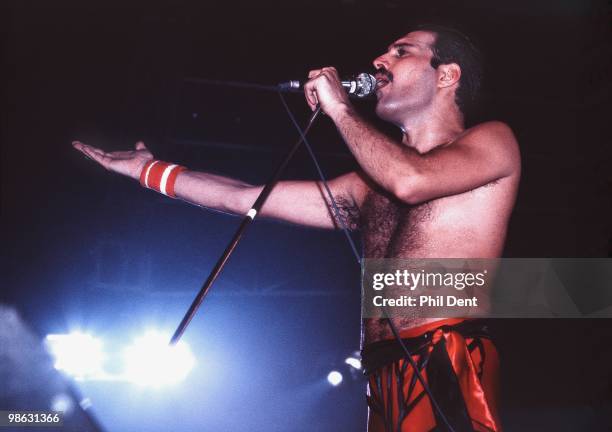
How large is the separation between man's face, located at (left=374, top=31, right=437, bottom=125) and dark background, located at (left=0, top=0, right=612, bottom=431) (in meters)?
1.09

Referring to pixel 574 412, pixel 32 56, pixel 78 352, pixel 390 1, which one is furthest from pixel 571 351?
pixel 32 56

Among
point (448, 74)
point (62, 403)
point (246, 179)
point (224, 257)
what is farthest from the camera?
point (246, 179)

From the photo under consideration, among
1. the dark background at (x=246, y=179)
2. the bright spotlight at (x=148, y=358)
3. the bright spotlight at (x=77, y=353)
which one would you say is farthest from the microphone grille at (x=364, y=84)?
the bright spotlight at (x=77, y=353)

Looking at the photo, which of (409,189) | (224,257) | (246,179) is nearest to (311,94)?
(409,189)

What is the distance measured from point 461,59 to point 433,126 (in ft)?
1.11

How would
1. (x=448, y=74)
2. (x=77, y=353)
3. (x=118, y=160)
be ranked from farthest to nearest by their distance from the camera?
(x=77, y=353) → (x=118, y=160) → (x=448, y=74)

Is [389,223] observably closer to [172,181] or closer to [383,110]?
[383,110]

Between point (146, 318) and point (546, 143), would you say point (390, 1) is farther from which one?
point (146, 318)

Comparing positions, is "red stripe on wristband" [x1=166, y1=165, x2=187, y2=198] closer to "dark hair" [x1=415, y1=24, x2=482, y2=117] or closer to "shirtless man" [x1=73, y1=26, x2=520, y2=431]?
"shirtless man" [x1=73, y1=26, x2=520, y2=431]

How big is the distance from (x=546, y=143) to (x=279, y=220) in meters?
2.69

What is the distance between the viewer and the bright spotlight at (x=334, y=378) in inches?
153

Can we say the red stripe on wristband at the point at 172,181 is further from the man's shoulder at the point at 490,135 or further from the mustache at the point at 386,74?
the man's shoulder at the point at 490,135

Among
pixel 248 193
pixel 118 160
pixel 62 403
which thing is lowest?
pixel 62 403

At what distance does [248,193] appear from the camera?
2.18 m
